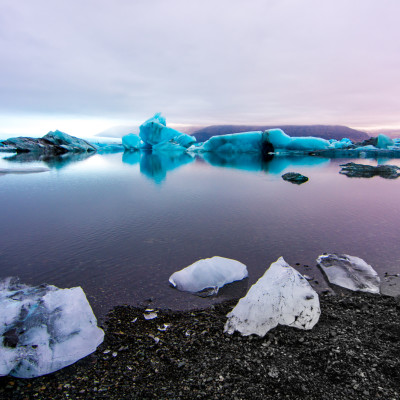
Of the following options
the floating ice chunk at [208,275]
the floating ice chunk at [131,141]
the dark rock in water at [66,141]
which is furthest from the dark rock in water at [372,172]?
the dark rock in water at [66,141]

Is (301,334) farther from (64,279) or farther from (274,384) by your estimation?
(64,279)

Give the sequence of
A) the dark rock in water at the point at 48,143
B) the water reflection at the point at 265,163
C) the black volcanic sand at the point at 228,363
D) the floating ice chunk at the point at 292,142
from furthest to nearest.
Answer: the dark rock in water at the point at 48,143, the floating ice chunk at the point at 292,142, the water reflection at the point at 265,163, the black volcanic sand at the point at 228,363

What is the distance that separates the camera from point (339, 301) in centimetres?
351

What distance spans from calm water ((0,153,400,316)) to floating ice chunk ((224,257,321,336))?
29.0 inches

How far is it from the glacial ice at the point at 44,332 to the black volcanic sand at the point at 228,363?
92 mm

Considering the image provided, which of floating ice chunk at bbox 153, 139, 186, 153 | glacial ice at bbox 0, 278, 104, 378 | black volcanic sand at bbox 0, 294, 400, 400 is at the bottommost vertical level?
black volcanic sand at bbox 0, 294, 400, 400

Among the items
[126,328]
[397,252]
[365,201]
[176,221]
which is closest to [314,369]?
[126,328]

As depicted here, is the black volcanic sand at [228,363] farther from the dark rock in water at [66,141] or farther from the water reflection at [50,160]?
the dark rock in water at [66,141]

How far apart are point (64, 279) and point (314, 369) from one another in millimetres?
3448

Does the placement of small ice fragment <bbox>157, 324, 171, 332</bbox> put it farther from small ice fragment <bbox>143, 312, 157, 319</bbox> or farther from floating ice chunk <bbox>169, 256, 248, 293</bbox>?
floating ice chunk <bbox>169, 256, 248, 293</bbox>

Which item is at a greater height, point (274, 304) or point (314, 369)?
point (274, 304)

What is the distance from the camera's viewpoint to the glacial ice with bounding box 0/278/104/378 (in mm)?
2387

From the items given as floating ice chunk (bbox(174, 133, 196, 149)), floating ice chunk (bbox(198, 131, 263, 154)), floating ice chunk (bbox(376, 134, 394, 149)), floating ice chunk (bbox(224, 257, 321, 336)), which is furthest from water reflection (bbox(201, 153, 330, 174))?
floating ice chunk (bbox(376, 134, 394, 149))

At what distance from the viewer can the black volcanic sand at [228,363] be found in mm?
2176
